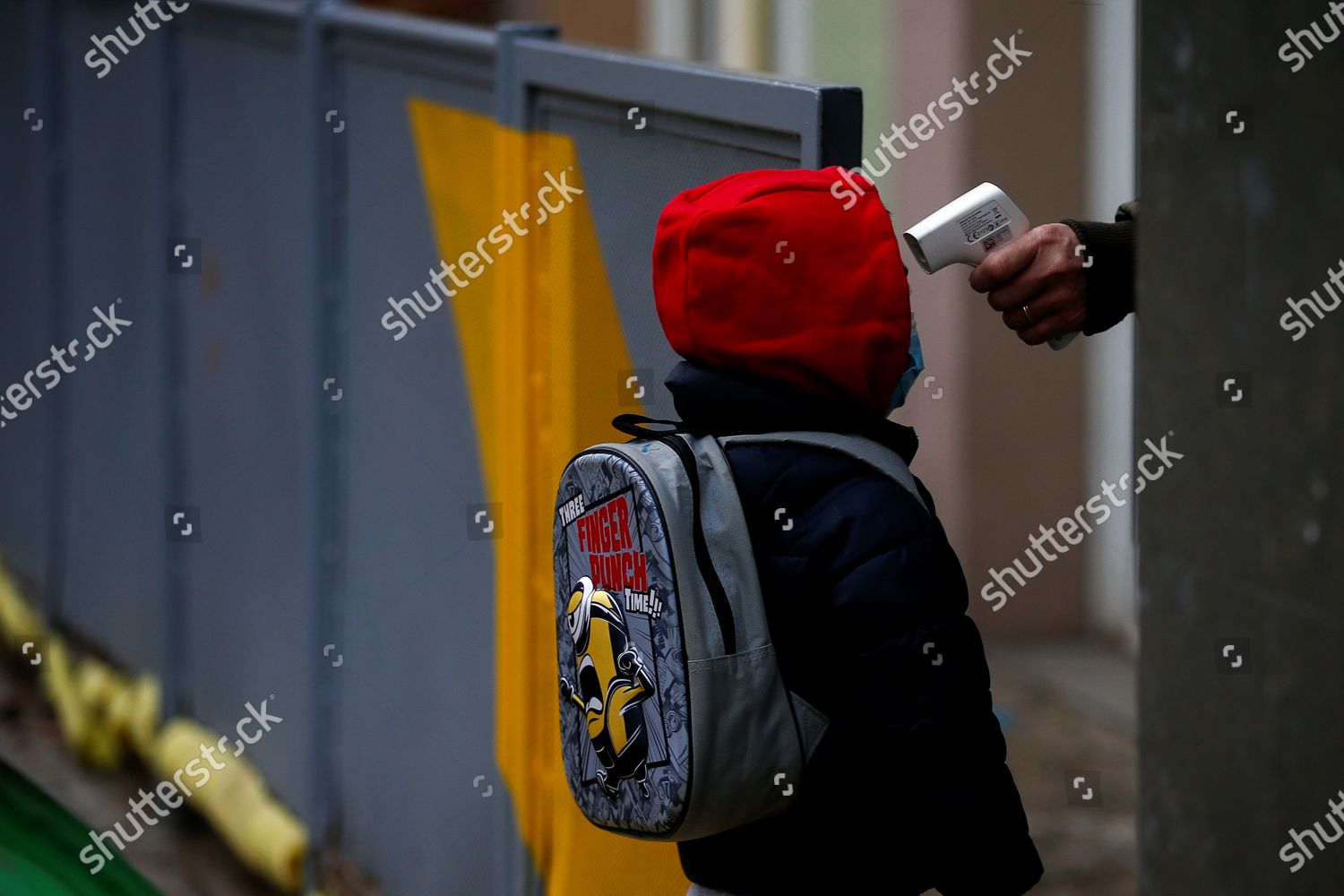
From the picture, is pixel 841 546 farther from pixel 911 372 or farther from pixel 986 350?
pixel 986 350

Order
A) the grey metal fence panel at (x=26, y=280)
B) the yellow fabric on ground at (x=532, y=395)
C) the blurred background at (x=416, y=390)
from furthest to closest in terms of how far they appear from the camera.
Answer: the grey metal fence panel at (x=26, y=280)
the blurred background at (x=416, y=390)
the yellow fabric on ground at (x=532, y=395)

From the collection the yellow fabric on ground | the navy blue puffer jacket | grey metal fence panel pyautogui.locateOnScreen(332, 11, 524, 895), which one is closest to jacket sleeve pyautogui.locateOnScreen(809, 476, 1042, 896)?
the navy blue puffer jacket

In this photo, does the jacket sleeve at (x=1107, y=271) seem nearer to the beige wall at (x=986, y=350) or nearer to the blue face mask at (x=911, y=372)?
the blue face mask at (x=911, y=372)

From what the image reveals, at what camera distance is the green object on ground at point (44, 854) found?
204cm

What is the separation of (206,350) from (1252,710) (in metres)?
3.86

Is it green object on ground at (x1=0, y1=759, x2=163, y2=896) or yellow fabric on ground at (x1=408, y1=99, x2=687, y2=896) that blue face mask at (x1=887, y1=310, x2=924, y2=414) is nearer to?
yellow fabric on ground at (x1=408, y1=99, x2=687, y2=896)

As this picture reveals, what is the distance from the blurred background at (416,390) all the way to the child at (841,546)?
0.25 metres

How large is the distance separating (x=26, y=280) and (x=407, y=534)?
3223 mm

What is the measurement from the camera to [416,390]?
3977 millimetres

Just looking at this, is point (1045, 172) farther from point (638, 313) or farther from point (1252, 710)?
point (1252, 710)

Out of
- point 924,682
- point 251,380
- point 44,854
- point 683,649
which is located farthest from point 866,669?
point 251,380

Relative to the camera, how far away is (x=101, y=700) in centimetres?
582

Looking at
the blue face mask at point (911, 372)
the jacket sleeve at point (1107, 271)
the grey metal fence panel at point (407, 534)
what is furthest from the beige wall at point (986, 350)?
the blue face mask at point (911, 372)

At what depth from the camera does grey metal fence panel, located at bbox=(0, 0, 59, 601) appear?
6.52 m
